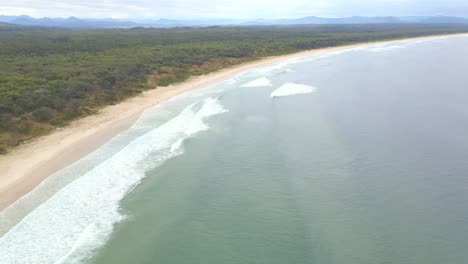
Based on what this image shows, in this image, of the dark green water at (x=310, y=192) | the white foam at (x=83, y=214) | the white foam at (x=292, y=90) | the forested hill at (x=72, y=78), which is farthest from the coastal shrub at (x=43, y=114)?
the white foam at (x=292, y=90)

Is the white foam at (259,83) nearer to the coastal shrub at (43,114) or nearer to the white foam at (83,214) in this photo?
the white foam at (83,214)

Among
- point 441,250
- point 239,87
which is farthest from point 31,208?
point 239,87

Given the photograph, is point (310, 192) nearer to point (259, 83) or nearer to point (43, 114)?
point (43, 114)

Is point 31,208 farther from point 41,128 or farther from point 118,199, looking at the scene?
point 41,128

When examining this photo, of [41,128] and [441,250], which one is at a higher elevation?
[41,128]

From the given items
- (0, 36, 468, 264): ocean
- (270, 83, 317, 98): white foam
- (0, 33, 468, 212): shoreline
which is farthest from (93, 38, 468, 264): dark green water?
(270, 83, 317, 98): white foam
